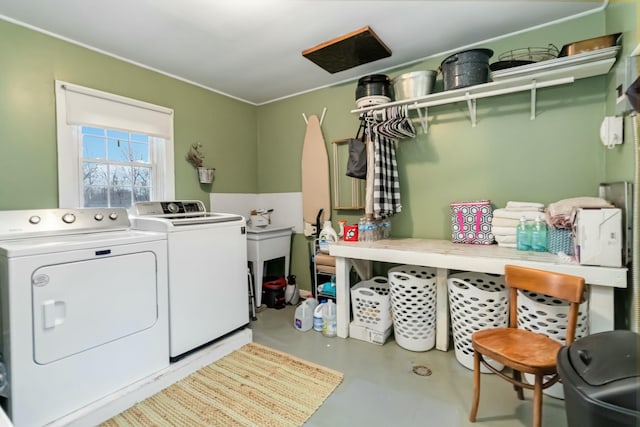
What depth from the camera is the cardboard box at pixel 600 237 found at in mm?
1567

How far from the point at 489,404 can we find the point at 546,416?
0.87 ft

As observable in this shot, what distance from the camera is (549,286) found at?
5.08 feet

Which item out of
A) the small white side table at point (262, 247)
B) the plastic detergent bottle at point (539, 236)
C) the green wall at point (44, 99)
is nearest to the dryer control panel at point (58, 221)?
the green wall at point (44, 99)

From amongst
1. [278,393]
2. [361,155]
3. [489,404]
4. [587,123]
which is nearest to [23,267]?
[278,393]

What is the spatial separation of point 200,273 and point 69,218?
0.94 meters

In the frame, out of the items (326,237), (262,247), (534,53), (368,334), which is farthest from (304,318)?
(534,53)

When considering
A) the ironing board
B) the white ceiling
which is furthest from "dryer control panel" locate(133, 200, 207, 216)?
the white ceiling

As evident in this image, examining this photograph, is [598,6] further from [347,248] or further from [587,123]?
[347,248]

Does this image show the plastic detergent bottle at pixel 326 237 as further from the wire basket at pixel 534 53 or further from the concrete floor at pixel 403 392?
the wire basket at pixel 534 53

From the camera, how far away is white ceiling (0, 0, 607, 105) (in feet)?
6.39

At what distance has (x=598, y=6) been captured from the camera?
6.66 ft

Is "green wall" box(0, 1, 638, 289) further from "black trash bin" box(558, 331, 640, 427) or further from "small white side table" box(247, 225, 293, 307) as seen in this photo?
"black trash bin" box(558, 331, 640, 427)

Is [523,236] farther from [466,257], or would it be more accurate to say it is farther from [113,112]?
[113,112]

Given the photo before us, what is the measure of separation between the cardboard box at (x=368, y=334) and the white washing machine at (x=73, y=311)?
1.44 m
